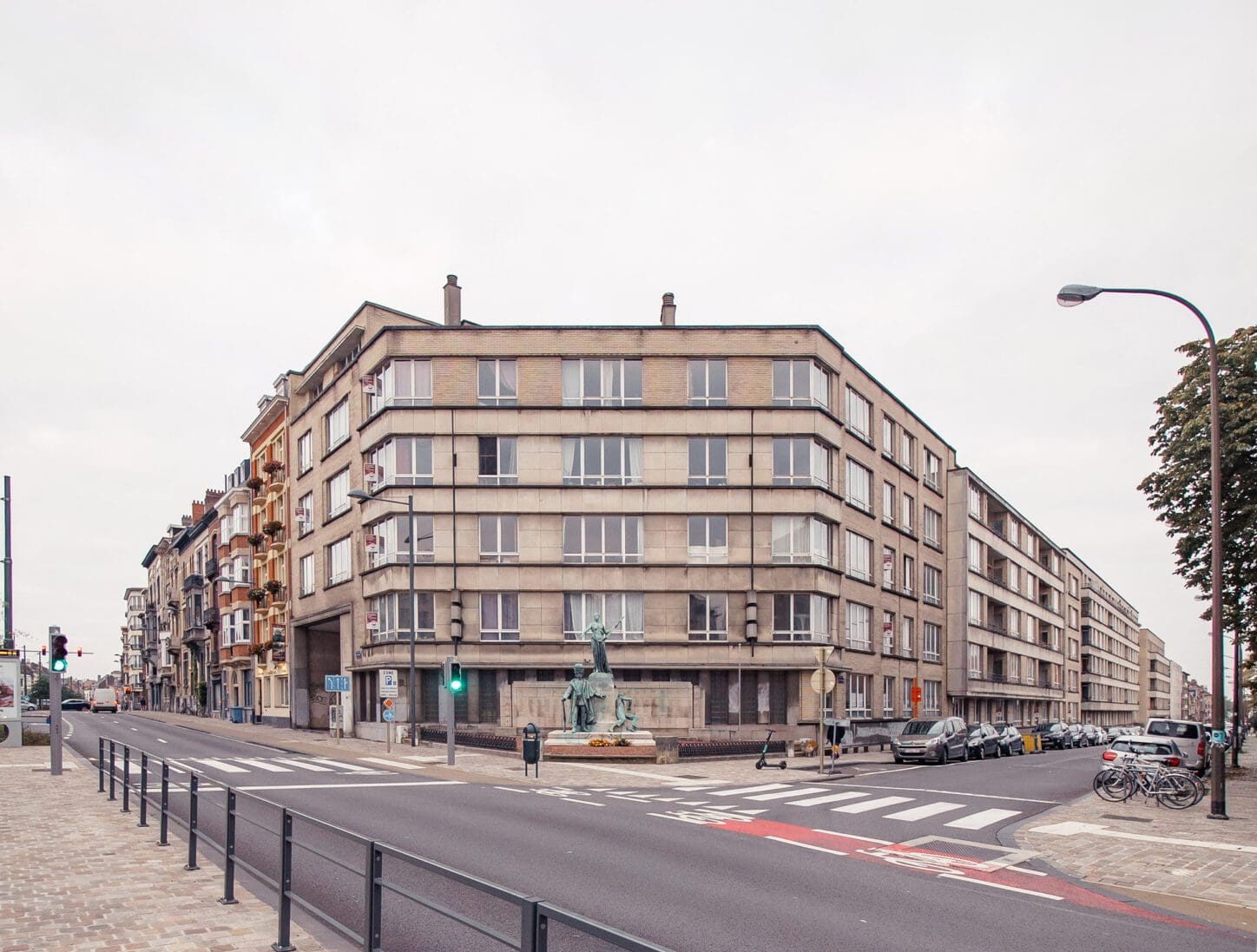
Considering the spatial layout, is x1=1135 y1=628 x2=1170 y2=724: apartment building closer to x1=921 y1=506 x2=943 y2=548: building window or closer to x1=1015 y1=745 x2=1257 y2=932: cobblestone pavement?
x1=921 y1=506 x2=943 y2=548: building window

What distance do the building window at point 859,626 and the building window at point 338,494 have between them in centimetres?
2270

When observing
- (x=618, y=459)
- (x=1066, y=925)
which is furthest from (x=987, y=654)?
(x=1066, y=925)

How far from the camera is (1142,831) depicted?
1574cm

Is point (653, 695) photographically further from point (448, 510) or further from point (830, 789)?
point (830, 789)

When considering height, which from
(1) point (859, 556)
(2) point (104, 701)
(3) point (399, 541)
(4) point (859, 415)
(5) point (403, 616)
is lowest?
(2) point (104, 701)

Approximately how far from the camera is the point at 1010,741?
1708 inches

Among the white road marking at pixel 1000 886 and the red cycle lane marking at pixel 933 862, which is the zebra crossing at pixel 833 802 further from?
the white road marking at pixel 1000 886

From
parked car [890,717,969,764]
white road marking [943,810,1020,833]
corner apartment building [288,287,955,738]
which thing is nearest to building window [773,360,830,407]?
corner apartment building [288,287,955,738]

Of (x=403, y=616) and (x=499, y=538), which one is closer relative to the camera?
(x=499, y=538)

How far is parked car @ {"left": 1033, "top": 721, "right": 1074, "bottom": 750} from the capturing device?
51213mm

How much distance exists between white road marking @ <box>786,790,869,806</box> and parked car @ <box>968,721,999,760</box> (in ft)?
61.1

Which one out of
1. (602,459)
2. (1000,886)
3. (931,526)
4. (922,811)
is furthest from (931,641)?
(1000,886)

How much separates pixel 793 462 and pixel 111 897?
3511 centimetres

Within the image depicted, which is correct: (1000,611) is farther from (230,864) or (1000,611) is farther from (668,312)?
(230,864)
